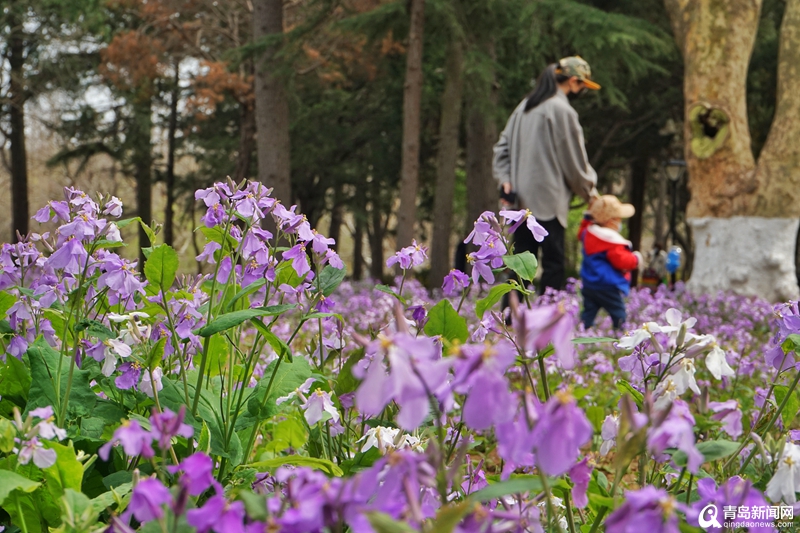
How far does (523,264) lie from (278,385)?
2.17 feet

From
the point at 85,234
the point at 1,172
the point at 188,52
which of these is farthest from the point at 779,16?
the point at 1,172

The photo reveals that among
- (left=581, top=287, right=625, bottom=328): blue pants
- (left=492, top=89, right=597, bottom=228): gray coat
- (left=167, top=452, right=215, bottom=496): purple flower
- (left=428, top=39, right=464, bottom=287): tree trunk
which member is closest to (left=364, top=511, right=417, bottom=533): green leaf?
(left=167, top=452, right=215, bottom=496): purple flower

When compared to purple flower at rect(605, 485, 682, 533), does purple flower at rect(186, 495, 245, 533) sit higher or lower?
lower

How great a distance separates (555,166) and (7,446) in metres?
5.44

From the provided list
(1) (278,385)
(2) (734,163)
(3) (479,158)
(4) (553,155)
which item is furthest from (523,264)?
(3) (479,158)

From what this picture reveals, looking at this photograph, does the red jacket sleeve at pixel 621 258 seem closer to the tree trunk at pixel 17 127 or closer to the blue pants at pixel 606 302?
the blue pants at pixel 606 302

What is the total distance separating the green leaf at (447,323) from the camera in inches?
62.1

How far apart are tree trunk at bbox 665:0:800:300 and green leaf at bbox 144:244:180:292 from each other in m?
9.32

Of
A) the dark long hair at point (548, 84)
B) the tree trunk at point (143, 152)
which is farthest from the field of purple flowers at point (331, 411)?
the tree trunk at point (143, 152)

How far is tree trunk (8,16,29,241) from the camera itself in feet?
58.7

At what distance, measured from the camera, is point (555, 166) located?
19.9ft

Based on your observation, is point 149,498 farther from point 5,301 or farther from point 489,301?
point 5,301

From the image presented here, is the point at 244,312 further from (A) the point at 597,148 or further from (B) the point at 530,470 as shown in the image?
(A) the point at 597,148

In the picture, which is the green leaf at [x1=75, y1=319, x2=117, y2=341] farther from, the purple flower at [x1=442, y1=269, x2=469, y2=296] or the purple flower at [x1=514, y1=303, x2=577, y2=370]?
the purple flower at [x1=514, y1=303, x2=577, y2=370]
